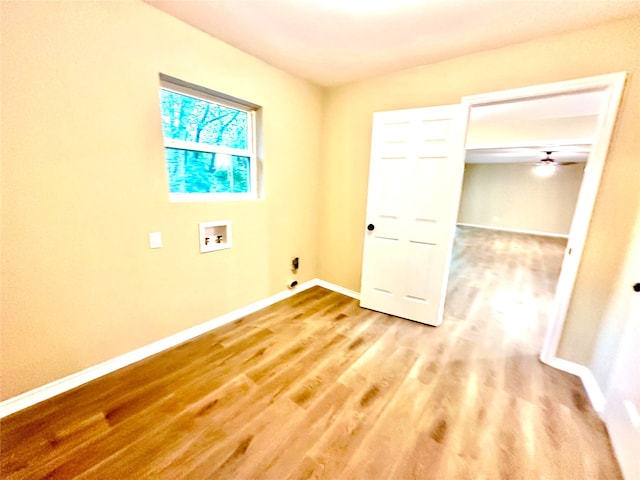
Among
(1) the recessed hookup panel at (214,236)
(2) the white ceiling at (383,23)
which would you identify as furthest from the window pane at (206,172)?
(2) the white ceiling at (383,23)

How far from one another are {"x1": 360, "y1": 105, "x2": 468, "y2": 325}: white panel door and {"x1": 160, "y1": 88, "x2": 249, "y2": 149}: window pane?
4.51 ft

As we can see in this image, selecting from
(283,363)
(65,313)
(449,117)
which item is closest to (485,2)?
(449,117)

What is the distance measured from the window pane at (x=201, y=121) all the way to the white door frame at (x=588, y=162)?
2.10 metres

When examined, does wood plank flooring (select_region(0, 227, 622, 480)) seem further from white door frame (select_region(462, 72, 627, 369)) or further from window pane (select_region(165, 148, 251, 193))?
window pane (select_region(165, 148, 251, 193))

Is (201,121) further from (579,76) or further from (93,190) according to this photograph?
(579,76)

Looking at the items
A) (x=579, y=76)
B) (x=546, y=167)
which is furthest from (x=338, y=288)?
(x=546, y=167)

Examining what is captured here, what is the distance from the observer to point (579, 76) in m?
1.79

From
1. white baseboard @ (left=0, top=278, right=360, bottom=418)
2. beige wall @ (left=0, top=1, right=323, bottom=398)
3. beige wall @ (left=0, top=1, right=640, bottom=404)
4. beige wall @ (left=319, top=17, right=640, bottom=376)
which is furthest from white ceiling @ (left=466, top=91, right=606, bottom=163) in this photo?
white baseboard @ (left=0, top=278, right=360, bottom=418)

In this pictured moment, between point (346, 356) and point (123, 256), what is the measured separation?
1844 mm

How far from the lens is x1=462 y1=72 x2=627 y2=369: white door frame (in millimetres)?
1713

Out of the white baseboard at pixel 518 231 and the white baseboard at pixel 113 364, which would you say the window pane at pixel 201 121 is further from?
the white baseboard at pixel 518 231

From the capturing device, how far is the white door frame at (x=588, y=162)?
1.71 metres

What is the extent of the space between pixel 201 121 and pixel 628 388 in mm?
3358

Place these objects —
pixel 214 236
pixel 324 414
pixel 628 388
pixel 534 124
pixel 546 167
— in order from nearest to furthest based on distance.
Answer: pixel 628 388 < pixel 324 414 < pixel 214 236 < pixel 534 124 < pixel 546 167
